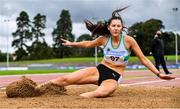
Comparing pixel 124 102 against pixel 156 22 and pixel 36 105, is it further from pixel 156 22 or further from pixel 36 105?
pixel 156 22

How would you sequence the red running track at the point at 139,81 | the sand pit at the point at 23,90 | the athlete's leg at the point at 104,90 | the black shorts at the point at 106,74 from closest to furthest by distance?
the athlete's leg at the point at 104,90 < the sand pit at the point at 23,90 < the black shorts at the point at 106,74 < the red running track at the point at 139,81

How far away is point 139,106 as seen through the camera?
28.0ft

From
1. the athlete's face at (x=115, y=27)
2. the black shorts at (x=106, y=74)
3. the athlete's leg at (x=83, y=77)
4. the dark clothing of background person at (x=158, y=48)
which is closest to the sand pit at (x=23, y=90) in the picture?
the athlete's leg at (x=83, y=77)

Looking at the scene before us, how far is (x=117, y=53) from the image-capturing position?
10961 mm

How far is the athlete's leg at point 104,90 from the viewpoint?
1034 centimetres

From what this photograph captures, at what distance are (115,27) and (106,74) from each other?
3.29 ft

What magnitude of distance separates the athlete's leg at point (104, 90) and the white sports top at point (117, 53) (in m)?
0.44

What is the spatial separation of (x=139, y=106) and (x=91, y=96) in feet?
6.23

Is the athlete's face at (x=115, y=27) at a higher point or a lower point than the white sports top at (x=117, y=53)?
higher

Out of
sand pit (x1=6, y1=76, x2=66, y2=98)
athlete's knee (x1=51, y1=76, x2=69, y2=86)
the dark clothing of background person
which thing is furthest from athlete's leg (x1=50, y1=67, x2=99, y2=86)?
the dark clothing of background person

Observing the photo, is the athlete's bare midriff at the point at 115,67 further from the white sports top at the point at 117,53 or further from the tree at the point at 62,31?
the tree at the point at 62,31

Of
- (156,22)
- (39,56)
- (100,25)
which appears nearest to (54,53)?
(39,56)

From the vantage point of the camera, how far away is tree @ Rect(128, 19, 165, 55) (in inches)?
4536

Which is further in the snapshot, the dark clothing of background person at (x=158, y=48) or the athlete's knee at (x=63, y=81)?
the dark clothing of background person at (x=158, y=48)
